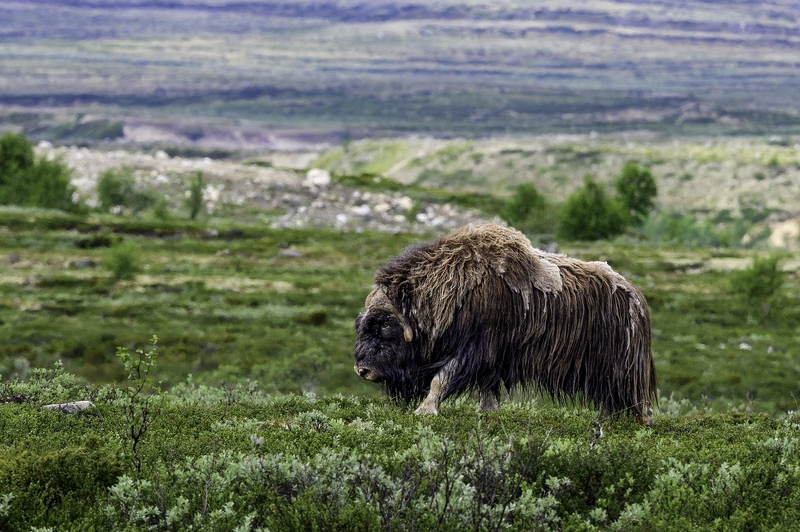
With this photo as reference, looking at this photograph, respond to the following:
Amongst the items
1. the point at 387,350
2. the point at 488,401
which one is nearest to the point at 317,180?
the point at 387,350

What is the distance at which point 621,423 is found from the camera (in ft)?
33.6

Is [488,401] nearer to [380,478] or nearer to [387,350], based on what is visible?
[387,350]

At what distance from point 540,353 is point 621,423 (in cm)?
116

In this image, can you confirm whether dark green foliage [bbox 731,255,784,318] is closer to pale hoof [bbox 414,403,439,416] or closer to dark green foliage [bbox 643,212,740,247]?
pale hoof [bbox 414,403,439,416]

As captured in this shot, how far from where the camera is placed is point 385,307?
10.7m

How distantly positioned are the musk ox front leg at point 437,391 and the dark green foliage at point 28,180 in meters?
73.5

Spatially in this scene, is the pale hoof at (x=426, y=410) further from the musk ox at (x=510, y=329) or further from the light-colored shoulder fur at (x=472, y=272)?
the light-colored shoulder fur at (x=472, y=272)

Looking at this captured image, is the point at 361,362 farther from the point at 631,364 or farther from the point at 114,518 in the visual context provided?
the point at 114,518

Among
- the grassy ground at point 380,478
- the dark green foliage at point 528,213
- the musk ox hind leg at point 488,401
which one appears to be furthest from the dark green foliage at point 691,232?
the grassy ground at point 380,478

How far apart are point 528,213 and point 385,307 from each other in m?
81.6

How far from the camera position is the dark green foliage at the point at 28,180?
80.2m

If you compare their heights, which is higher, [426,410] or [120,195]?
[426,410]

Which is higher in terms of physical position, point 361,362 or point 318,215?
point 361,362

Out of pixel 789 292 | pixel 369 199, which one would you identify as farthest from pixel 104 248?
pixel 369 199
